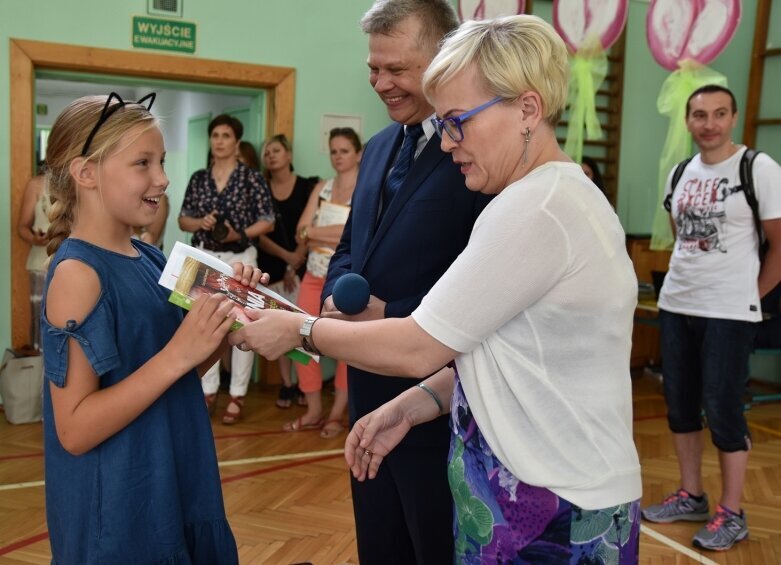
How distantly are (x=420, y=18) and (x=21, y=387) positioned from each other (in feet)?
12.7

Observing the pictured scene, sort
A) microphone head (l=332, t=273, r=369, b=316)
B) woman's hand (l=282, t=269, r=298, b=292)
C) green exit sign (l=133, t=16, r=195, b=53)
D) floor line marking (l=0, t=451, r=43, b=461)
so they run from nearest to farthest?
1. microphone head (l=332, t=273, r=369, b=316)
2. floor line marking (l=0, t=451, r=43, b=461)
3. green exit sign (l=133, t=16, r=195, b=53)
4. woman's hand (l=282, t=269, r=298, b=292)

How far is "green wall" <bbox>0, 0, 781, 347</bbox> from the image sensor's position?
4914 mm

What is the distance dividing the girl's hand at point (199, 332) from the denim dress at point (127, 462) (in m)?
0.11

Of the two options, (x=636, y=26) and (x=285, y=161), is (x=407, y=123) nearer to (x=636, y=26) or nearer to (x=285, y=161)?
(x=285, y=161)

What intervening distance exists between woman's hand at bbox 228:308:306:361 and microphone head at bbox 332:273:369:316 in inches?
8.8

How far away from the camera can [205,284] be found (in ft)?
4.79

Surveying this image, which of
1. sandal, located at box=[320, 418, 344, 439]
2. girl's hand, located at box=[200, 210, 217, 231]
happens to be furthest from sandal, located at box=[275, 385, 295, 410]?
girl's hand, located at box=[200, 210, 217, 231]

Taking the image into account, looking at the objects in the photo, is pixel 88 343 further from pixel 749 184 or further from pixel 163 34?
pixel 163 34

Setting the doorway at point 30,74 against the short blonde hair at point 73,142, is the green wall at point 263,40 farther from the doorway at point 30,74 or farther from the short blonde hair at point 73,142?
the short blonde hair at point 73,142

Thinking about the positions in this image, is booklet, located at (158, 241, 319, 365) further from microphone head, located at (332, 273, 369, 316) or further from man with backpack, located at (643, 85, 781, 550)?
man with backpack, located at (643, 85, 781, 550)

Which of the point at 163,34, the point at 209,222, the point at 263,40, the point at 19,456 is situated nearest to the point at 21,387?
the point at 19,456

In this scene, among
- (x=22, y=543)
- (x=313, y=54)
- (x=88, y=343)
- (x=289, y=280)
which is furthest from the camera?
(x=313, y=54)

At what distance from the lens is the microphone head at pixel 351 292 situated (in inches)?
65.3

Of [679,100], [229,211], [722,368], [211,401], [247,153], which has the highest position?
[679,100]
